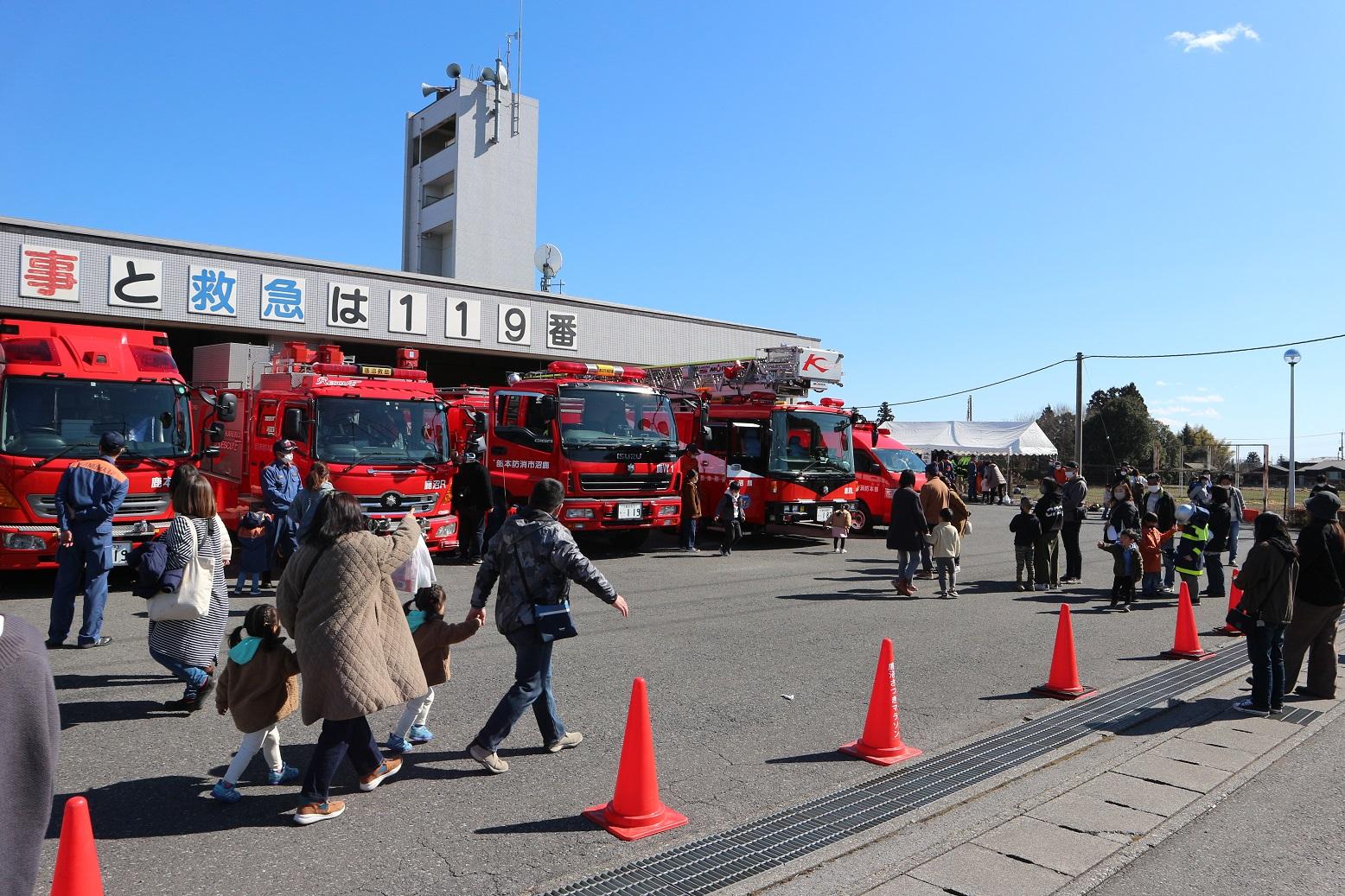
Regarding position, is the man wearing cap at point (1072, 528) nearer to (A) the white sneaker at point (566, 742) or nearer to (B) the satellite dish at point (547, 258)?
(A) the white sneaker at point (566, 742)

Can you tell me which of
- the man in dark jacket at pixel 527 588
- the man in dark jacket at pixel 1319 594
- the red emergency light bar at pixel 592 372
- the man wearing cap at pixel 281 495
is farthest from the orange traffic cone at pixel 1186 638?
the man wearing cap at pixel 281 495

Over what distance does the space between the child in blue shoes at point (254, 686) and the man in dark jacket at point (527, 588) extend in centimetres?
101

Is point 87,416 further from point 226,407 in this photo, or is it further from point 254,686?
point 254,686

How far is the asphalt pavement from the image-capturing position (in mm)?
4156

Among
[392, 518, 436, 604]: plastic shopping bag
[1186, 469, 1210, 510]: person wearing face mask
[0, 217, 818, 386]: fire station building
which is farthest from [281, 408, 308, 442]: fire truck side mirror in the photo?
[1186, 469, 1210, 510]: person wearing face mask

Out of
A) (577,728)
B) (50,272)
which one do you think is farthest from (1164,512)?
(50,272)

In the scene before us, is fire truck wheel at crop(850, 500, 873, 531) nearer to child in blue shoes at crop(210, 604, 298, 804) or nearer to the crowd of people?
the crowd of people

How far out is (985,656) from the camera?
8.73 meters

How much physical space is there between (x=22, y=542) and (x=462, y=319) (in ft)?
51.7

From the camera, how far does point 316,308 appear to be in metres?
22.3

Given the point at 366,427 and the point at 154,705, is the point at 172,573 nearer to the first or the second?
the point at 154,705

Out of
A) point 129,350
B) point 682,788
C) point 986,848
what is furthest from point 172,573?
point 129,350

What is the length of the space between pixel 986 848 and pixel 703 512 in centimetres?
1390

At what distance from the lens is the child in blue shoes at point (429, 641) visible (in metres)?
5.28
